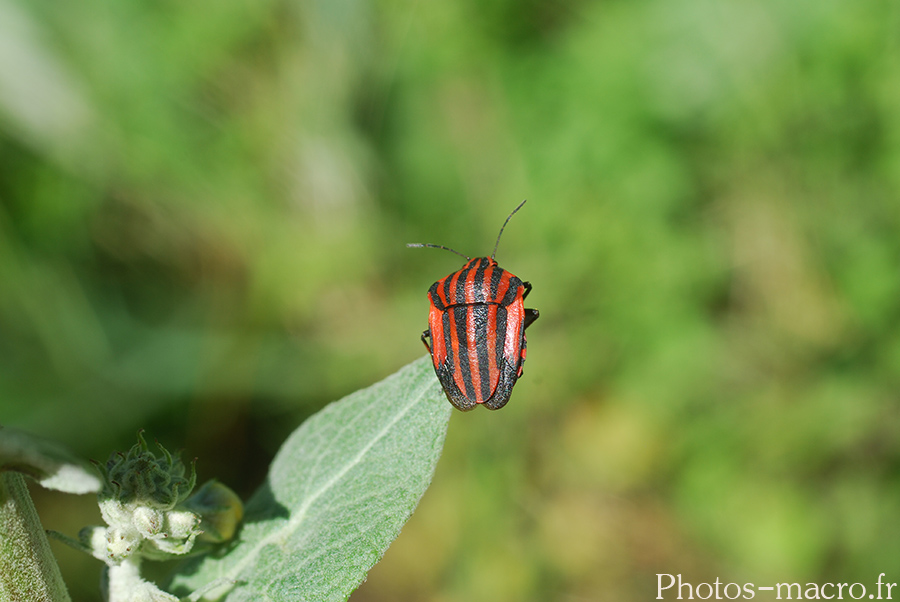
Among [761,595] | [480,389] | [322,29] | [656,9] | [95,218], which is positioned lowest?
[480,389]

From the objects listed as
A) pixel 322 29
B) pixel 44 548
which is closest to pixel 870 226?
pixel 322 29

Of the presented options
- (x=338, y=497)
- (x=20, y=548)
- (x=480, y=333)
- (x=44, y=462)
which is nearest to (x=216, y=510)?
(x=338, y=497)

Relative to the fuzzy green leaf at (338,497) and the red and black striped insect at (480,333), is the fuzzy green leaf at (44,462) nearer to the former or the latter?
the fuzzy green leaf at (338,497)

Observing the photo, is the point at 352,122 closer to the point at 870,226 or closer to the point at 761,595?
the point at 870,226

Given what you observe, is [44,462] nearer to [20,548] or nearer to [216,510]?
[20,548]

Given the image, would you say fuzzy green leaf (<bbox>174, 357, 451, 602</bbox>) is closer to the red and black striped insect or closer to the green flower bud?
the green flower bud

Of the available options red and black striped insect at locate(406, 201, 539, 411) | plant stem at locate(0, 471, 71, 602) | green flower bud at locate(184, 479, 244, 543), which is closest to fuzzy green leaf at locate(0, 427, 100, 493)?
plant stem at locate(0, 471, 71, 602)

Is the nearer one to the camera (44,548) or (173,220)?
(44,548)

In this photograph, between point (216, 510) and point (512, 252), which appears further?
point (512, 252)
